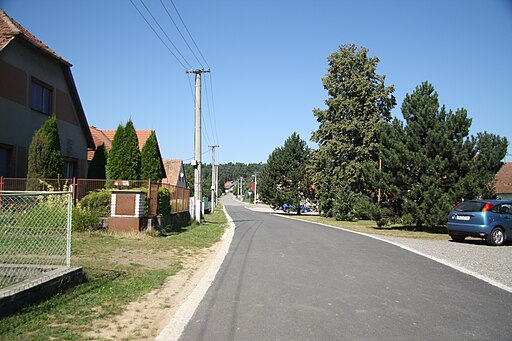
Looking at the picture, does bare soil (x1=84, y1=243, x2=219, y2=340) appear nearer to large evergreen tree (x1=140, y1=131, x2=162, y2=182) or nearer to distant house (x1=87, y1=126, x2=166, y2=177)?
large evergreen tree (x1=140, y1=131, x2=162, y2=182)

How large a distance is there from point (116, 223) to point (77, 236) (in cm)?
183

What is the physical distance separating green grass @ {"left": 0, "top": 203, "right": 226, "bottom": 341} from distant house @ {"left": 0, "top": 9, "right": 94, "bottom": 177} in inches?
244

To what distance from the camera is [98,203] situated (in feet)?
48.3

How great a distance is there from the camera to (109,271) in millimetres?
8109

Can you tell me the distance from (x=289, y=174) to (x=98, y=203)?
108 feet

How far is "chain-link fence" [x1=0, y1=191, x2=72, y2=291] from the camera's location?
652cm

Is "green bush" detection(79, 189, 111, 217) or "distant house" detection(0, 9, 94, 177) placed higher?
"distant house" detection(0, 9, 94, 177)

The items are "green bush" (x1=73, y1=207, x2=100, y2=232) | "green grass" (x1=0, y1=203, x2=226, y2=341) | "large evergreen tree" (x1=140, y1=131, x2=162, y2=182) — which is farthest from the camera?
"large evergreen tree" (x1=140, y1=131, x2=162, y2=182)

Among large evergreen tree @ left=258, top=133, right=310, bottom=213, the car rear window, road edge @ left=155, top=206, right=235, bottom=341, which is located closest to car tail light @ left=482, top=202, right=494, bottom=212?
the car rear window

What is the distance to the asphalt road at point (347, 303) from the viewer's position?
4965mm

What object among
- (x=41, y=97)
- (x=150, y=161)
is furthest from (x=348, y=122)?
(x=41, y=97)

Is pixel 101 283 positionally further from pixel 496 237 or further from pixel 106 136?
pixel 106 136

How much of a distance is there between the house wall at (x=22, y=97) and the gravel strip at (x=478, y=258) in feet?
49.0

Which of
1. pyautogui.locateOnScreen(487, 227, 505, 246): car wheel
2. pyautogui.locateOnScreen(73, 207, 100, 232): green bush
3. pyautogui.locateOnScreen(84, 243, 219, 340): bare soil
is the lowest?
pyautogui.locateOnScreen(84, 243, 219, 340): bare soil
